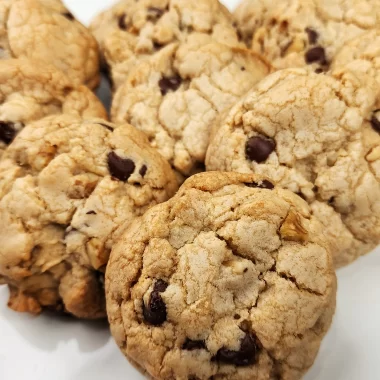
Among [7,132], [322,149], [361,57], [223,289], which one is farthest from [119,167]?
[361,57]

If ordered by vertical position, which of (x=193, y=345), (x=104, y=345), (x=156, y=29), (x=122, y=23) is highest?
(x=156, y=29)

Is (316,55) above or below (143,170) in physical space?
above

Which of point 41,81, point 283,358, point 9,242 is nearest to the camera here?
point 283,358

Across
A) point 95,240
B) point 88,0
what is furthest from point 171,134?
point 88,0

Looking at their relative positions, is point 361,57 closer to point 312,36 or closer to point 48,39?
point 312,36

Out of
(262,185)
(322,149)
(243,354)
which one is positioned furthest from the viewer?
(322,149)

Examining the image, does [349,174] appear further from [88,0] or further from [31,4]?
[88,0]

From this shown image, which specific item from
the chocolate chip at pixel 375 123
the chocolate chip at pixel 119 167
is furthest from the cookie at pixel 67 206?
the chocolate chip at pixel 375 123
